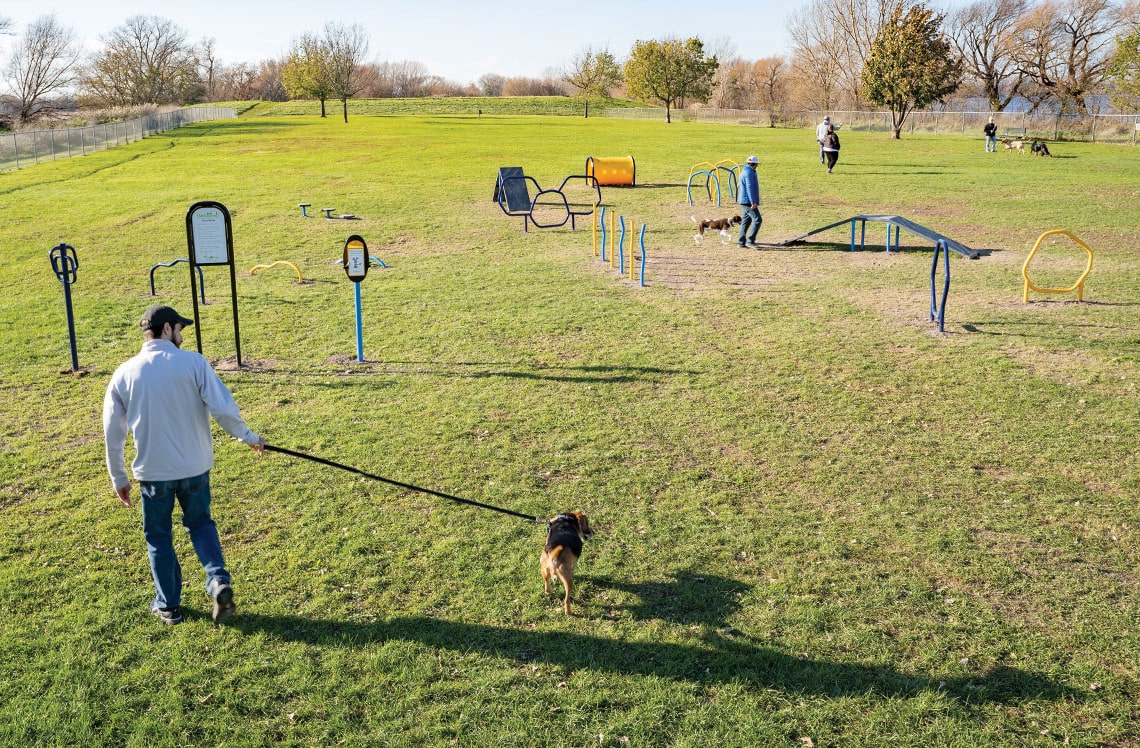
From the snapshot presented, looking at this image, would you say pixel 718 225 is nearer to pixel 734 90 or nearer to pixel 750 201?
pixel 750 201

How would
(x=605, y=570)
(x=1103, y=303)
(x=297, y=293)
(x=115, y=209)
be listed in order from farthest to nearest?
1. (x=115, y=209)
2. (x=297, y=293)
3. (x=1103, y=303)
4. (x=605, y=570)

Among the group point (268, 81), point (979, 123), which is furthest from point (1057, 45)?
point (268, 81)

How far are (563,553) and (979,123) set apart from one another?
60.8 metres

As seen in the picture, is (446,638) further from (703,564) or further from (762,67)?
(762,67)

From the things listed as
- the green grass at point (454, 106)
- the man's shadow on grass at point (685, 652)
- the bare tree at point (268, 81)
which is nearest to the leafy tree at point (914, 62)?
the man's shadow on grass at point (685, 652)

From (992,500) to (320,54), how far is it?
81.7m

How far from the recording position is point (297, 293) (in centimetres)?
1488

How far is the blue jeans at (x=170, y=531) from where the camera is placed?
208 inches

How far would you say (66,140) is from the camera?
42.3 meters

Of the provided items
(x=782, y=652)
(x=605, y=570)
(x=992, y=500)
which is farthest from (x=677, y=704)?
(x=992, y=500)

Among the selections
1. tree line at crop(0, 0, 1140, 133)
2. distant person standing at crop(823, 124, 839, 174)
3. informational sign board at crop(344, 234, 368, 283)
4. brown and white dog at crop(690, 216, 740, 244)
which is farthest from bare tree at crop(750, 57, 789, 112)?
informational sign board at crop(344, 234, 368, 283)

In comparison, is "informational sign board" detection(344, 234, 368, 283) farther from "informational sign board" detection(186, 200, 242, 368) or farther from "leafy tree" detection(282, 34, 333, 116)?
"leafy tree" detection(282, 34, 333, 116)

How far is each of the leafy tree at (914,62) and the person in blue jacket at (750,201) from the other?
33.0 m

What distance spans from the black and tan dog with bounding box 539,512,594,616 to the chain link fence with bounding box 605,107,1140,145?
50451 millimetres
